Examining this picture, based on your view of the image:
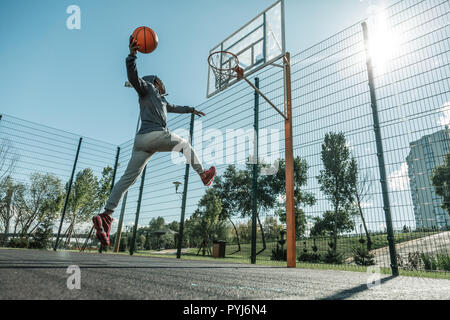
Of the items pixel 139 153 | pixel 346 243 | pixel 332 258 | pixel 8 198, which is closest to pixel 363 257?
pixel 346 243

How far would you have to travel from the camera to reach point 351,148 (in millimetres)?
4871

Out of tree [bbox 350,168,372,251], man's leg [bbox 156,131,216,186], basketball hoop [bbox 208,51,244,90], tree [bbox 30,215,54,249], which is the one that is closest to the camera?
man's leg [bbox 156,131,216,186]

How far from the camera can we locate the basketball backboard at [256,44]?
227 inches

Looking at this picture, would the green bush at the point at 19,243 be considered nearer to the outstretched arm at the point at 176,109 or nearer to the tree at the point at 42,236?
the tree at the point at 42,236

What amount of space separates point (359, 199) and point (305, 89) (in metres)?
2.70

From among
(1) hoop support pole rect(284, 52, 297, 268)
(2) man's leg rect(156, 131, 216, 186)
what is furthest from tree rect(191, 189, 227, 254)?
(2) man's leg rect(156, 131, 216, 186)

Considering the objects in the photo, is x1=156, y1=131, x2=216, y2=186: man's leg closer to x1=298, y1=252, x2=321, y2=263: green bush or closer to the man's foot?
the man's foot

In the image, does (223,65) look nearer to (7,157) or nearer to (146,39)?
(146,39)

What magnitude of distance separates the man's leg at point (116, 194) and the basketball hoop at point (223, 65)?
13.0ft

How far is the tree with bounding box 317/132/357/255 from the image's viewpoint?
15.9 ft

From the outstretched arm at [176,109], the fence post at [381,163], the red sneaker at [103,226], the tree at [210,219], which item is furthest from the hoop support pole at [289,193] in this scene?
the tree at [210,219]

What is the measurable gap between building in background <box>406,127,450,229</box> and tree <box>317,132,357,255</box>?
0.97 m
